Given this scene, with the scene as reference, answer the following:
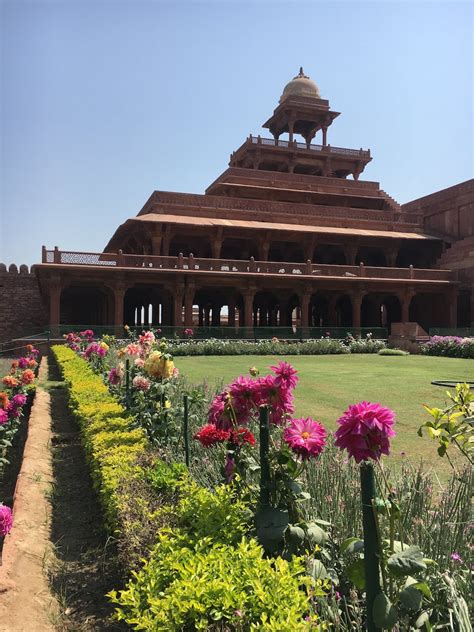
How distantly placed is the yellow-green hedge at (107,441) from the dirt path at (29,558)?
44 centimetres

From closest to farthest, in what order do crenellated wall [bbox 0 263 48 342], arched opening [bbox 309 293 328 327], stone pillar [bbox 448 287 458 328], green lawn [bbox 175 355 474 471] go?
green lawn [bbox 175 355 474 471]
stone pillar [bbox 448 287 458 328]
crenellated wall [bbox 0 263 48 342]
arched opening [bbox 309 293 328 327]

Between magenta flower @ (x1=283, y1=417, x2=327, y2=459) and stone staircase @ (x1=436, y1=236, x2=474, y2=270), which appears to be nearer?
magenta flower @ (x1=283, y1=417, x2=327, y2=459)

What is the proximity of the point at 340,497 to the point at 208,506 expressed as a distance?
0.78m

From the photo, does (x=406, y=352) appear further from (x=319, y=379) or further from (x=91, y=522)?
(x=91, y=522)

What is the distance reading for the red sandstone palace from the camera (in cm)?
2353

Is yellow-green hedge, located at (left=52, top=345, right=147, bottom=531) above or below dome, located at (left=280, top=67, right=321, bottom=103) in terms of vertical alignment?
below

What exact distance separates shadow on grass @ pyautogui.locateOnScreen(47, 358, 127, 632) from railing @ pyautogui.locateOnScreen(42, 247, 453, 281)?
17.9 metres

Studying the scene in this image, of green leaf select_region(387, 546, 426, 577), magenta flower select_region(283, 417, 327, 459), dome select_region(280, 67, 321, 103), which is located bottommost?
green leaf select_region(387, 546, 426, 577)

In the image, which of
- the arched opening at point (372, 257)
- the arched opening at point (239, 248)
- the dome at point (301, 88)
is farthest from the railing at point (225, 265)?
the dome at point (301, 88)

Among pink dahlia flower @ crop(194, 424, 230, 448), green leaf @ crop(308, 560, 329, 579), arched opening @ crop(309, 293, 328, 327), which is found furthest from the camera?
arched opening @ crop(309, 293, 328, 327)

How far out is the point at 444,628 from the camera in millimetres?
1901

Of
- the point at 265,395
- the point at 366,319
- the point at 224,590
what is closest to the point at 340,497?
the point at 265,395

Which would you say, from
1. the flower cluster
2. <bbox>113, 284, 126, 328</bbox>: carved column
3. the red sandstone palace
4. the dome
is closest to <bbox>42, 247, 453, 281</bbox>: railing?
the red sandstone palace

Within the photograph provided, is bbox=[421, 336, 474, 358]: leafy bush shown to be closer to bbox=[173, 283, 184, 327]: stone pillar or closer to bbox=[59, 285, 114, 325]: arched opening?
bbox=[173, 283, 184, 327]: stone pillar
